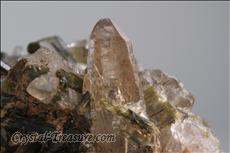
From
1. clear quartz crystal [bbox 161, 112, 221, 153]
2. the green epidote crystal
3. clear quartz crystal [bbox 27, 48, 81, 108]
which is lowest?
clear quartz crystal [bbox 161, 112, 221, 153]

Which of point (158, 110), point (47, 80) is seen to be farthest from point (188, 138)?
point (47, 80)

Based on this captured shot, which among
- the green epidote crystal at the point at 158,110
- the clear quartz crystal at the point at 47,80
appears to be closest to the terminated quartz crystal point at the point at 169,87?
the green epidote crystal at the point at 158,110

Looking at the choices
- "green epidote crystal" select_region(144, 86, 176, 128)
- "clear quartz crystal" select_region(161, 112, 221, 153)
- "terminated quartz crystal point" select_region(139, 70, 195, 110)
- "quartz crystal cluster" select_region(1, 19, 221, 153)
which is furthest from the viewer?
"terminated quartz crystal point" select_region(139, 70, 195, 110)

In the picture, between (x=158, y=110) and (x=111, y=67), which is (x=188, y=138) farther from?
(x=111, y=67)

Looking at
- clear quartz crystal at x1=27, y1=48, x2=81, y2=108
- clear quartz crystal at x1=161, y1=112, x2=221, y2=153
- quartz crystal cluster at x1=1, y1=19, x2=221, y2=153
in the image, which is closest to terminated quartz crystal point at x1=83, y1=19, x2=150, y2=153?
quartz crystal cluster at x1=1, y1=19, x2=221, y2=153

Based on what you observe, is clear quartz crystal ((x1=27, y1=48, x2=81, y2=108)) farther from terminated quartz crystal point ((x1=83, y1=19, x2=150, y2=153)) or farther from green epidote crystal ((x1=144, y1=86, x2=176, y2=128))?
Answer: green epidote crystal ((x1=144, y1=86, x2=176, y2=128))

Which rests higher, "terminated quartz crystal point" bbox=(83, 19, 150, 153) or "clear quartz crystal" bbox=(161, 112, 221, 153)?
"terminated quartz crystal point" bbox=(83, 19, 150, 153)

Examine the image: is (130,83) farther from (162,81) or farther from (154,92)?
(162,81)
